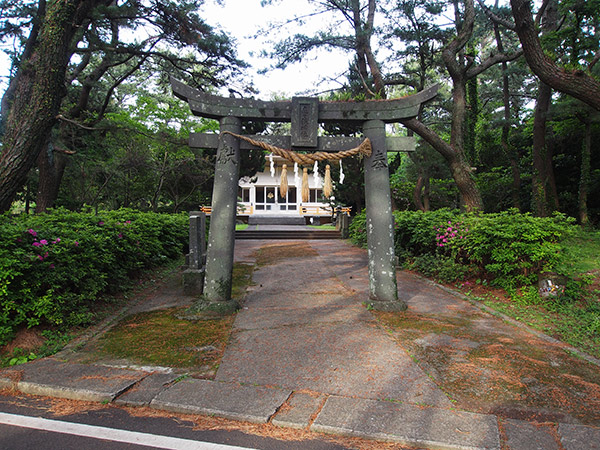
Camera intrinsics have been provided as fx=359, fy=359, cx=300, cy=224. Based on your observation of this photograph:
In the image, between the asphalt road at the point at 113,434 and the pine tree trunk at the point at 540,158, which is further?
the pine tree trunk at the point at 540,158

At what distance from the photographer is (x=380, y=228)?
5957 mm

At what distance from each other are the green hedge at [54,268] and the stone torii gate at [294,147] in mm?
1708

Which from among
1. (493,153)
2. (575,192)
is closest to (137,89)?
(493,153)

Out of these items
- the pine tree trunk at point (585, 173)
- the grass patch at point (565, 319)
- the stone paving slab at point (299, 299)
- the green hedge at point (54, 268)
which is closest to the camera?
the green hedge at point (54, 268)

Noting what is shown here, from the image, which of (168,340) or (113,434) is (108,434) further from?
(168,340)

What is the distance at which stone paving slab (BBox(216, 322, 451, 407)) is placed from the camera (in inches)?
132

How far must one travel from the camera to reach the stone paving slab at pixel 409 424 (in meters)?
2.58

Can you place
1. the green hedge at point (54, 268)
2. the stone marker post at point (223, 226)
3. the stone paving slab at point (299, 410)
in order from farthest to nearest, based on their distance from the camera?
the stone marker post at point (223, 226), the green hedge at point (54, 268), the stone paving slab at point (299, 410)

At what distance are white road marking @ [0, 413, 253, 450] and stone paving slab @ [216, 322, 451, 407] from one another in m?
0.93

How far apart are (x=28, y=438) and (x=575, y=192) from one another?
22.0m

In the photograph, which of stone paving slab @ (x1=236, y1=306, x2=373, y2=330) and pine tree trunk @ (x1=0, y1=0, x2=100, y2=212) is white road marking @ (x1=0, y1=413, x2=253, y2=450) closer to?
stone paving slab @ (x1=236, y1=306, x2=373, y2=330)

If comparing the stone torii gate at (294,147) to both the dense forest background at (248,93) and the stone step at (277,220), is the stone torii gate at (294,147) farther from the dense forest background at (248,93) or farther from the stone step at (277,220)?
the stone step at (277,220)

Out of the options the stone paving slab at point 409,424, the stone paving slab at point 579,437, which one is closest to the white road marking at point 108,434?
the stone paving slab at point 409,424

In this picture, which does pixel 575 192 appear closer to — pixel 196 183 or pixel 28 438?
pixel 196 183
